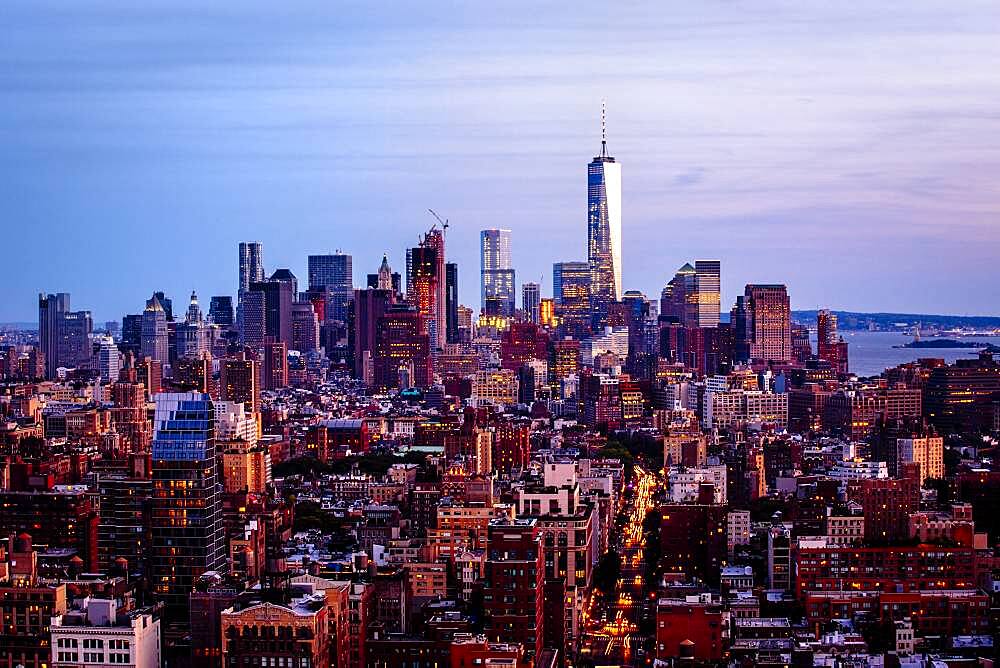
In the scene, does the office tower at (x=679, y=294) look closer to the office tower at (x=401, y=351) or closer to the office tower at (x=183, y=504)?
the office tower at (x=401, y=351)

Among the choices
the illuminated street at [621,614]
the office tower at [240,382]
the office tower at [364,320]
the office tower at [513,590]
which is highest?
the office tower at [364,320]

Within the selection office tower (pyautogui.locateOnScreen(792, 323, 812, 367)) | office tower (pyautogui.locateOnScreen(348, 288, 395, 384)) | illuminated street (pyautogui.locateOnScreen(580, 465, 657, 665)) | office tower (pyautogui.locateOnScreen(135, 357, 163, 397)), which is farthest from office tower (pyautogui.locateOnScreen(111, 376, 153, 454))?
office tower (pyautogui.locateOnScreen(792, 323, 812, 367))

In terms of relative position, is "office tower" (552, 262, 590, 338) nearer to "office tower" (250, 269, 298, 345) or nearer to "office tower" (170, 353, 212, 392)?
"office tower" (250, 269, 298, 345)

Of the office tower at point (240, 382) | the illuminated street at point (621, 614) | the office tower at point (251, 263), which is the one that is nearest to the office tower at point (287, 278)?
the office tower at point (251, 263)

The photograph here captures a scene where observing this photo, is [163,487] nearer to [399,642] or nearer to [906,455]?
[399,642]

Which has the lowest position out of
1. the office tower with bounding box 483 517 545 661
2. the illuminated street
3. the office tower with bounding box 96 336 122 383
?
the illuminated street

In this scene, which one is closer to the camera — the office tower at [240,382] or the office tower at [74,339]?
the office tower at [240,382]

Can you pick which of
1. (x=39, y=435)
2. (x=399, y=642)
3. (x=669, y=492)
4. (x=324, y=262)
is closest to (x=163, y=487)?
(x=399, y=642)
